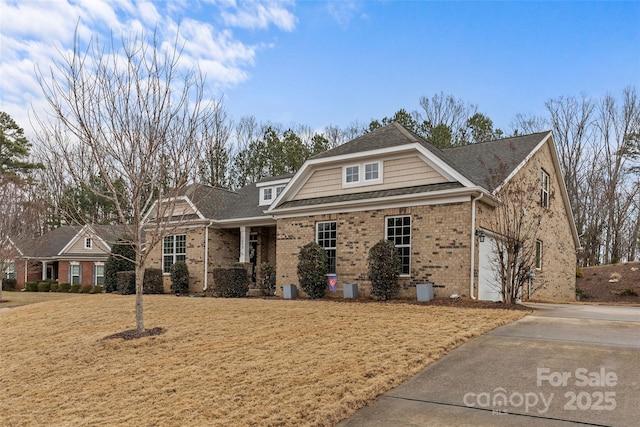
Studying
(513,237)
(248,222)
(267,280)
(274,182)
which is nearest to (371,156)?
(513,237)

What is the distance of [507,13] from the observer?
14516mm

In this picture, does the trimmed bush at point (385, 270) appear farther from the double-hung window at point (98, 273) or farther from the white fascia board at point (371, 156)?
the double-hung window at point (98, 273)

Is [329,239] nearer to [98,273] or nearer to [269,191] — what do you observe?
[269,191]

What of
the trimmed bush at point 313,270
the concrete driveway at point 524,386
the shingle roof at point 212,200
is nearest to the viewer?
the concrete driveway at point 524,386

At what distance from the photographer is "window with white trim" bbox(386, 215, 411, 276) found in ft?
44.6

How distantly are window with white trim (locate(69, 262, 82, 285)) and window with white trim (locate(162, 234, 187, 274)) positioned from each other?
14791 millimetres

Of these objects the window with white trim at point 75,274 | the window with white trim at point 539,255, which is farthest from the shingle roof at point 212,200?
the window with white trim at point 75,274

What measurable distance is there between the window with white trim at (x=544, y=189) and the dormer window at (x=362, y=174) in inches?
262

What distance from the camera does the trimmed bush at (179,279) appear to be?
19.6 meters

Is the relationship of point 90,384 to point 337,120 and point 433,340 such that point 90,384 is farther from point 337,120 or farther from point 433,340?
point 337,120

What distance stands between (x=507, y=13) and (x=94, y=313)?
603 inches

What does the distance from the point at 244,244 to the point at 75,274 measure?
19.5 metres

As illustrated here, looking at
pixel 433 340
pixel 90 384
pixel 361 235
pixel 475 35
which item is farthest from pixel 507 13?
pixel 90 384

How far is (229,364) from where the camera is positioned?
6.95 meters
